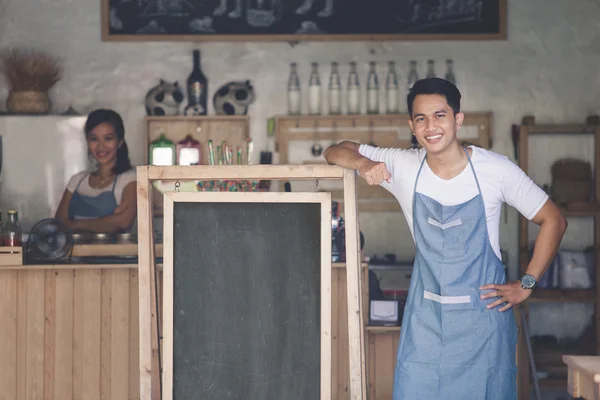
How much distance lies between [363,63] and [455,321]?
3.82m

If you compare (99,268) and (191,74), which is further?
(191,74)

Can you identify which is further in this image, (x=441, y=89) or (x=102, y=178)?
(x=102, y=178)

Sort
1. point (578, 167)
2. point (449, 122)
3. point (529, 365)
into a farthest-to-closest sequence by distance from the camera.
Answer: point (578, 167), point (529, 365), point (449, 122)

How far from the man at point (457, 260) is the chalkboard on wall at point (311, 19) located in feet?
11.4

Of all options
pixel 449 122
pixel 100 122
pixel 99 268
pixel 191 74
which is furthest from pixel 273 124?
pixel 449 122

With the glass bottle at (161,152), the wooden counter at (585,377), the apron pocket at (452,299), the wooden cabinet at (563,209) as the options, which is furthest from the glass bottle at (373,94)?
the wooden counter at (585,377)

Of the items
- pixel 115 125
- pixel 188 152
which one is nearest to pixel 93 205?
pixel 115 125

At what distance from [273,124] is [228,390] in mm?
3701

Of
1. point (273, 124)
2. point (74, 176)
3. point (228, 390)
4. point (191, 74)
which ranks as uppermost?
point (191, 74)

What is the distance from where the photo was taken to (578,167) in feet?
20.3

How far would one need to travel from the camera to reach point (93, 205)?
6145mm

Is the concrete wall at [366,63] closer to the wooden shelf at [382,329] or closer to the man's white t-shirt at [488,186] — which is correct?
the wooden shelf at [382,329]

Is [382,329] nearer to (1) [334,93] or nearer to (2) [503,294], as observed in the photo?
(2) [503,294]

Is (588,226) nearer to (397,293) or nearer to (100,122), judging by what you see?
(397,293)
